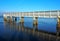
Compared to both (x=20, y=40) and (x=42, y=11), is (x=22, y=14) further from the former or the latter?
(x=20, y=40)

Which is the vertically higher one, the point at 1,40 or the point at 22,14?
the point at 22,14

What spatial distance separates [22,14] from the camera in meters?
45.9

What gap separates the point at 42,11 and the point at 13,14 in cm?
1898

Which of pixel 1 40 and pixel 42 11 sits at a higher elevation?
pixel 42 11

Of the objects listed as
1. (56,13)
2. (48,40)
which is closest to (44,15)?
(56,13)

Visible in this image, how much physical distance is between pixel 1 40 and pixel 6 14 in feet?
132

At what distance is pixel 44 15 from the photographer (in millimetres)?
34594

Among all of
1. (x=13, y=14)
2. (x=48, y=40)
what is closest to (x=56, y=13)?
(x=48, y=40)

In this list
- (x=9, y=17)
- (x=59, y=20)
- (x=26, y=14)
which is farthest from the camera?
(x=9, y=17)

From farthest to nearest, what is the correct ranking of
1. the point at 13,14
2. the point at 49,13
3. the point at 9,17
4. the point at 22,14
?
the point at 9,17 → the point at 13,14 → the point at 22,14 → the point at 49,13

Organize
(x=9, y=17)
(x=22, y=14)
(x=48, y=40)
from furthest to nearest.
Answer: (x=9, y=17), (x=22, y=14), (x=48, y=40)

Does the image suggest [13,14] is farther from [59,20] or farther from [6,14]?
[59,20]

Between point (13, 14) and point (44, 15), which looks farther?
point (13, 14)

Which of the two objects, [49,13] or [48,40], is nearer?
[48,40]
